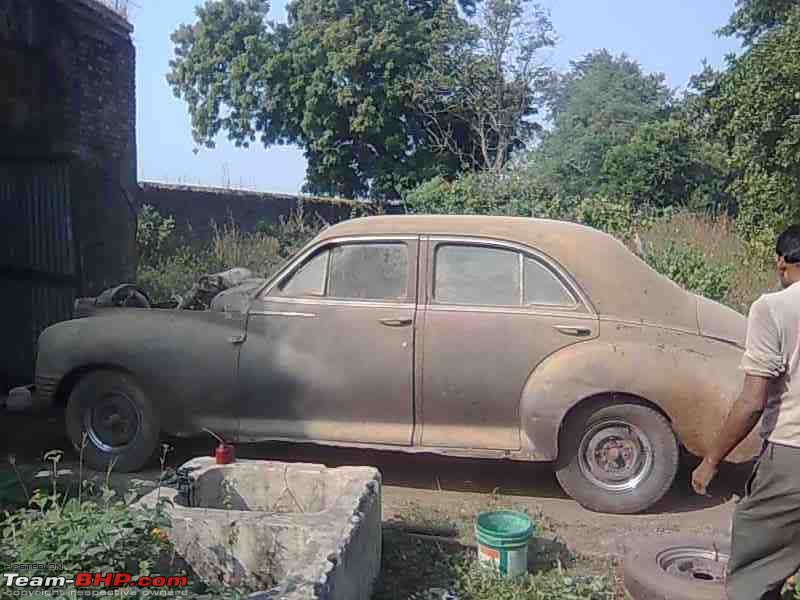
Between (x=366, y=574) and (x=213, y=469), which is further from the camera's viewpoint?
(x=213, y=469)

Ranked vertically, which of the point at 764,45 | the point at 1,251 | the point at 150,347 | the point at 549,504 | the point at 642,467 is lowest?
the point at 549,504

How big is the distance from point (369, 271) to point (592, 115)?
1975 centimetres

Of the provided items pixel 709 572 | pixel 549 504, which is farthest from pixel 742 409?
pixel 549 504

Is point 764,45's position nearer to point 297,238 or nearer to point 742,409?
point 297,238

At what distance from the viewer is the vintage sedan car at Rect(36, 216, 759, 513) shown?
504 cm

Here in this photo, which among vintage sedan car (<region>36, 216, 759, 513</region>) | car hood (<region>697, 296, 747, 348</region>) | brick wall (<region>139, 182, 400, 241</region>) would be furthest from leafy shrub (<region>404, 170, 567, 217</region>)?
vintage sedan car (<region>36, 216, 759, 513</region>)

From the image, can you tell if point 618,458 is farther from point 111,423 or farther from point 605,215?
point 605,215

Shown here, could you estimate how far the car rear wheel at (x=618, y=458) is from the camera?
16.5 feet

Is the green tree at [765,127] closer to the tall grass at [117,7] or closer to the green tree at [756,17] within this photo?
the green tree at [756,17]

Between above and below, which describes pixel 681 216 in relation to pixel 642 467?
above

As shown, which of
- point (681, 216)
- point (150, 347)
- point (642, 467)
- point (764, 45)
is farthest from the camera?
point (681, 216)

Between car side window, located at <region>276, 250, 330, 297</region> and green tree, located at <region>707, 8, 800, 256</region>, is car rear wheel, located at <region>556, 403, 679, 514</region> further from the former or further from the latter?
green tree, located at <region>707, 8, 800, 256</region>

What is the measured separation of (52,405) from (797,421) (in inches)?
→ 192

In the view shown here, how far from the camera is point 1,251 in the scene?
26.7ft
